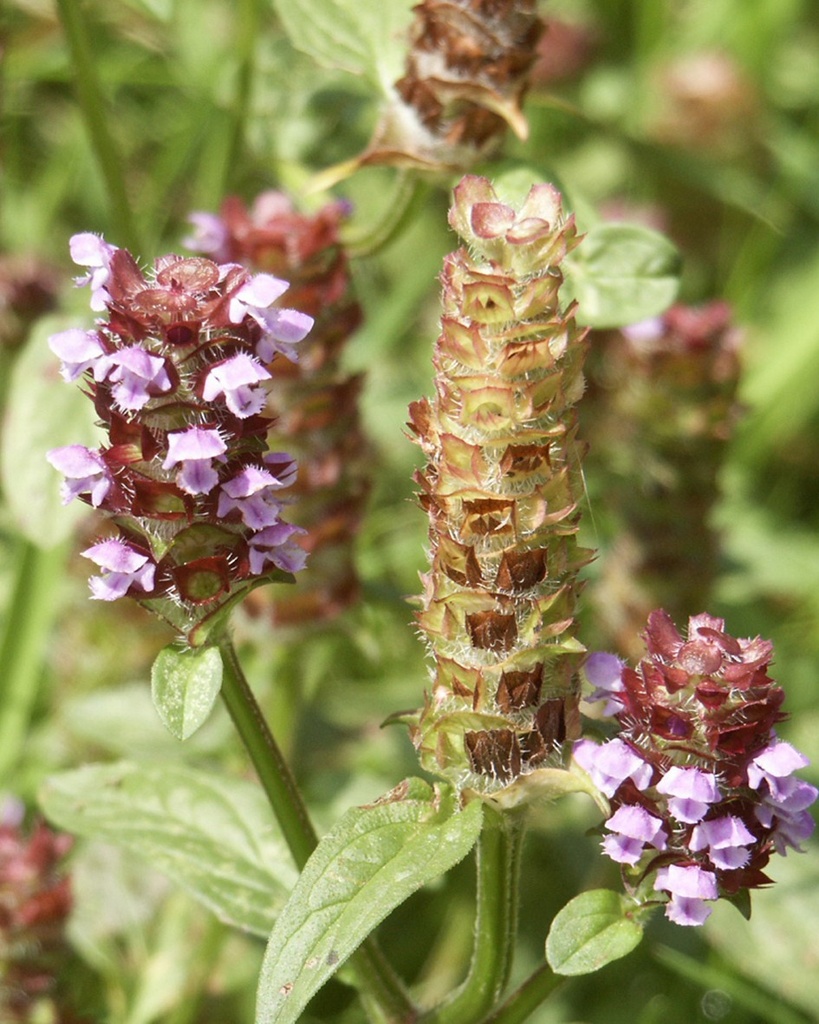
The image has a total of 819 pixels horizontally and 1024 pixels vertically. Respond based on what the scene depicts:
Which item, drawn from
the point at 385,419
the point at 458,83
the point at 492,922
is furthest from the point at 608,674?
the point at 385,419

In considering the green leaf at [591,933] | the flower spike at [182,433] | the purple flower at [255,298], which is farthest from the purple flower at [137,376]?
the green leaf at [591,933]

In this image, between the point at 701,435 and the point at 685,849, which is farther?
the point at 701,435

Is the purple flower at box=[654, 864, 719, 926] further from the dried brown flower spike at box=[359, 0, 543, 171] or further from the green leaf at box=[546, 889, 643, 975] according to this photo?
the dried brown flower spike at box=[359, 0, 543, 171]

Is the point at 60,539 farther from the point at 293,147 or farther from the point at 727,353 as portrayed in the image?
the point at 727,353

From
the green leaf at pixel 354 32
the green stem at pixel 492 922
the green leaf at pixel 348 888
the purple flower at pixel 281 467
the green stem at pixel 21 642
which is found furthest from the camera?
the green stem at pixel 21 642

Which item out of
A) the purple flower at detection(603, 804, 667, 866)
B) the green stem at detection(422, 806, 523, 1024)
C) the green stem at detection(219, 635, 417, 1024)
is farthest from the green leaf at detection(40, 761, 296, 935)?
the purple flower at detection(603, 804, 667, 866)

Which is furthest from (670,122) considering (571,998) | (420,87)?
(571,998)

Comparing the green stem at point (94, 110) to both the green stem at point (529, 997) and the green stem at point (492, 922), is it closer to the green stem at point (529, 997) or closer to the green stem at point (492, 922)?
the green stem at point (492, 922)

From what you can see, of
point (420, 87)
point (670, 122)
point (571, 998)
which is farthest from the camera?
point (670, 122)

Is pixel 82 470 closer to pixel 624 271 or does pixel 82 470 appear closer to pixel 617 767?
pixel 617 767
